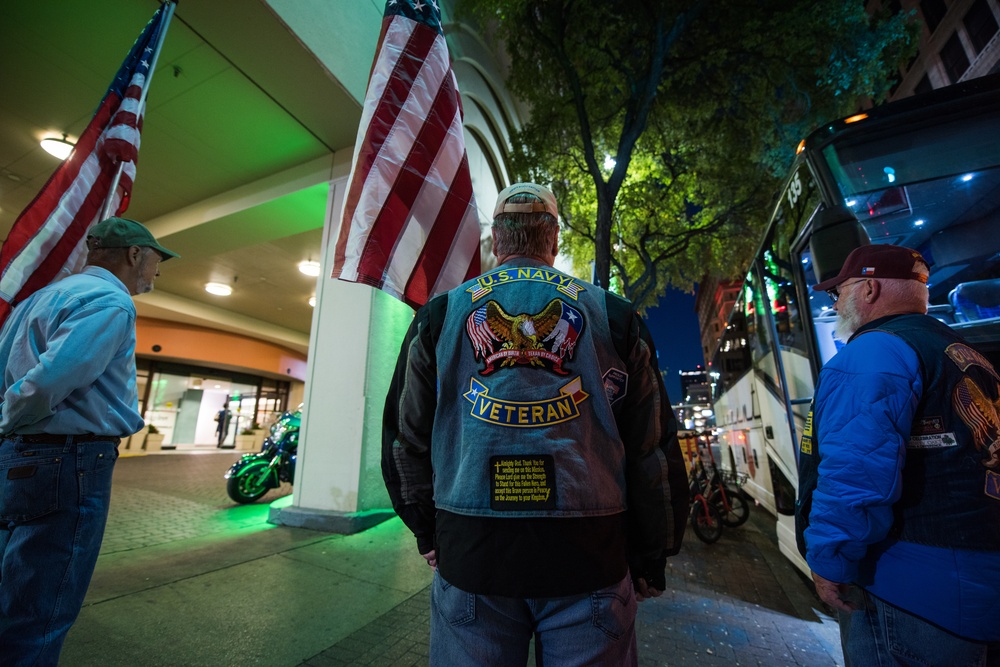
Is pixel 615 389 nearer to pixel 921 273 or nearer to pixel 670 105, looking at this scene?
pixel 921 273

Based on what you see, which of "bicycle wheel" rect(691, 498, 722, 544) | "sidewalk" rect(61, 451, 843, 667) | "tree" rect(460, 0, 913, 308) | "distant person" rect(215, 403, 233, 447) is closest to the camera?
"sidewalk" rect(61, 451, 843, 667)

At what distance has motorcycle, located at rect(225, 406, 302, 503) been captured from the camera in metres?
6.56

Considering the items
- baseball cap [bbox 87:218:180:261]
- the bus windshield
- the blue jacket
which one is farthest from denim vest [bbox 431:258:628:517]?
the bus windshield

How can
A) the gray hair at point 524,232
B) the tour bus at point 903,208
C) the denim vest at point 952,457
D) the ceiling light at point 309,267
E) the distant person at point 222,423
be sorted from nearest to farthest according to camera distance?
1. the denim vest at point 952,457
2. the gray hair at point 524,232
3. the tour bus at point 903,208
4. the ceiling light at point 309,267
5. the distant person at point 222,423

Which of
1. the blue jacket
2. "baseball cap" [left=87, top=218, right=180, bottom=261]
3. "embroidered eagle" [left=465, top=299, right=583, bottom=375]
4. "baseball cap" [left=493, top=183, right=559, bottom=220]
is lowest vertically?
the blue jacket

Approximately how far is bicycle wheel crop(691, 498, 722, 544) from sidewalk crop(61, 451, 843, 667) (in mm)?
705

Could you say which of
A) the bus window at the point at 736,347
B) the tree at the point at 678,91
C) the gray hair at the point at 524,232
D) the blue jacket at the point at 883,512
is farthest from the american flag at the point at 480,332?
the bus window at the point at 736,347

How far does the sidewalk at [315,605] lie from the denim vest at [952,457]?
6.88 feet

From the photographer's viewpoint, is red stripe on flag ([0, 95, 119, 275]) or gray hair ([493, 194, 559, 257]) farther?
red stripe on flag ([0, 95, 119, 275])

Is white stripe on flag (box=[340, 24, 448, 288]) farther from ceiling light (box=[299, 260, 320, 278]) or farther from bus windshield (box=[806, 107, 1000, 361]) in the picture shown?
ceiling light (box=[299, 260, 320, 278])

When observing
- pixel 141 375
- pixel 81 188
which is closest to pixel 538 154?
pixel 81 188

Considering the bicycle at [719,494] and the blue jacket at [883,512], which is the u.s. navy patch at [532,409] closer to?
the blue jacket at [883,512]

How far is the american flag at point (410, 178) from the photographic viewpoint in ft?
10.8

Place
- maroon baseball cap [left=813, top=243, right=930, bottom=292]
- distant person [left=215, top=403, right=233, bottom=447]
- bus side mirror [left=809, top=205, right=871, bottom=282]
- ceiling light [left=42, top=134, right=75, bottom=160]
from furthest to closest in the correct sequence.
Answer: distant person [left=215, top=403, right=233, bottom=447]
ceiling light [left=42, top=134, right=75, bottom=160]
bus side mirror [left=809, top=205, right=871, bottom=282]
maroon baseball cap [left=813, top=243, right=930, bottom=292]
